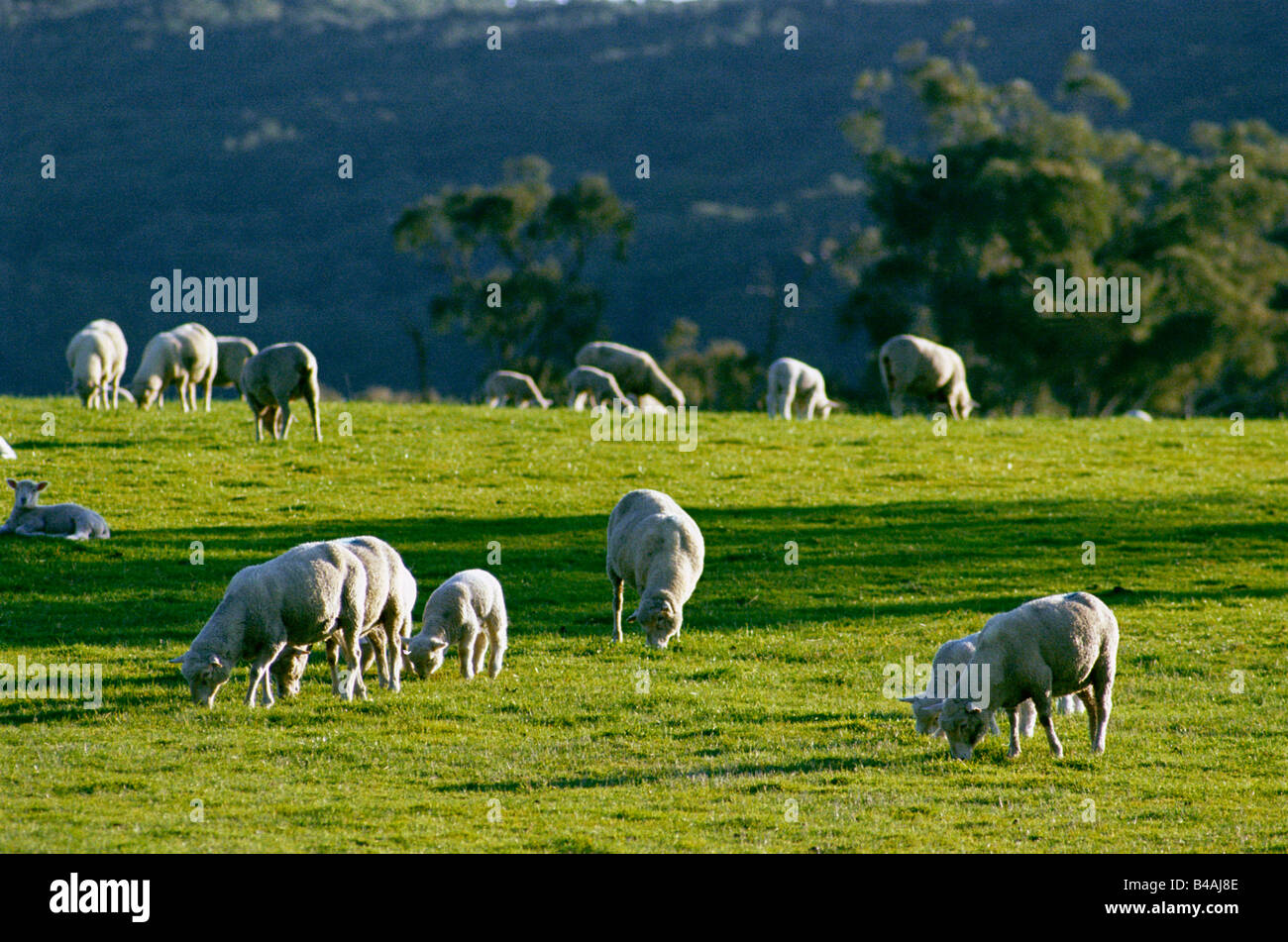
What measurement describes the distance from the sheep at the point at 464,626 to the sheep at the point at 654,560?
67.0 inches

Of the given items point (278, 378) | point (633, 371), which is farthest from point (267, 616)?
point (633, 371)

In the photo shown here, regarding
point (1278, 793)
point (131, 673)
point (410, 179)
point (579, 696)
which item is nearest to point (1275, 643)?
point (1278, 793)

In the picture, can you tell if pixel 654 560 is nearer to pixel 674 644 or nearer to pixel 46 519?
pixel 674 644

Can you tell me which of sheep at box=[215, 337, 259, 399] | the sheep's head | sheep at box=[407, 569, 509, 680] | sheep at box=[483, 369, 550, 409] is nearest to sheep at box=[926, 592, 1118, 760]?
the sheep's head

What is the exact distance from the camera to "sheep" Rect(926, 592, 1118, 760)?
38.6 feet

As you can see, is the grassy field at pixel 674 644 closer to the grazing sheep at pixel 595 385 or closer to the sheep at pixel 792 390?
the sheep at pixel 792 390

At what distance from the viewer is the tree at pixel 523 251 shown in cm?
7475

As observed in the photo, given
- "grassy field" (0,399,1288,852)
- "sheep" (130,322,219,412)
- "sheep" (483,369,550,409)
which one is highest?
"sheep" (483,369,550,409)

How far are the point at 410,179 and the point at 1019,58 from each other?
64.3 meters

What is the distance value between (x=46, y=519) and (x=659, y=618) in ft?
31.1

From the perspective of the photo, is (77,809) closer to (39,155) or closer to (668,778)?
(668,778)

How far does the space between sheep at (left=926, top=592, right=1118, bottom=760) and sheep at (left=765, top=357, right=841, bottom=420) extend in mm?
24758

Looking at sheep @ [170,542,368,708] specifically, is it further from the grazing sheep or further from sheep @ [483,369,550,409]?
sheep @ [483,369,550,409]
